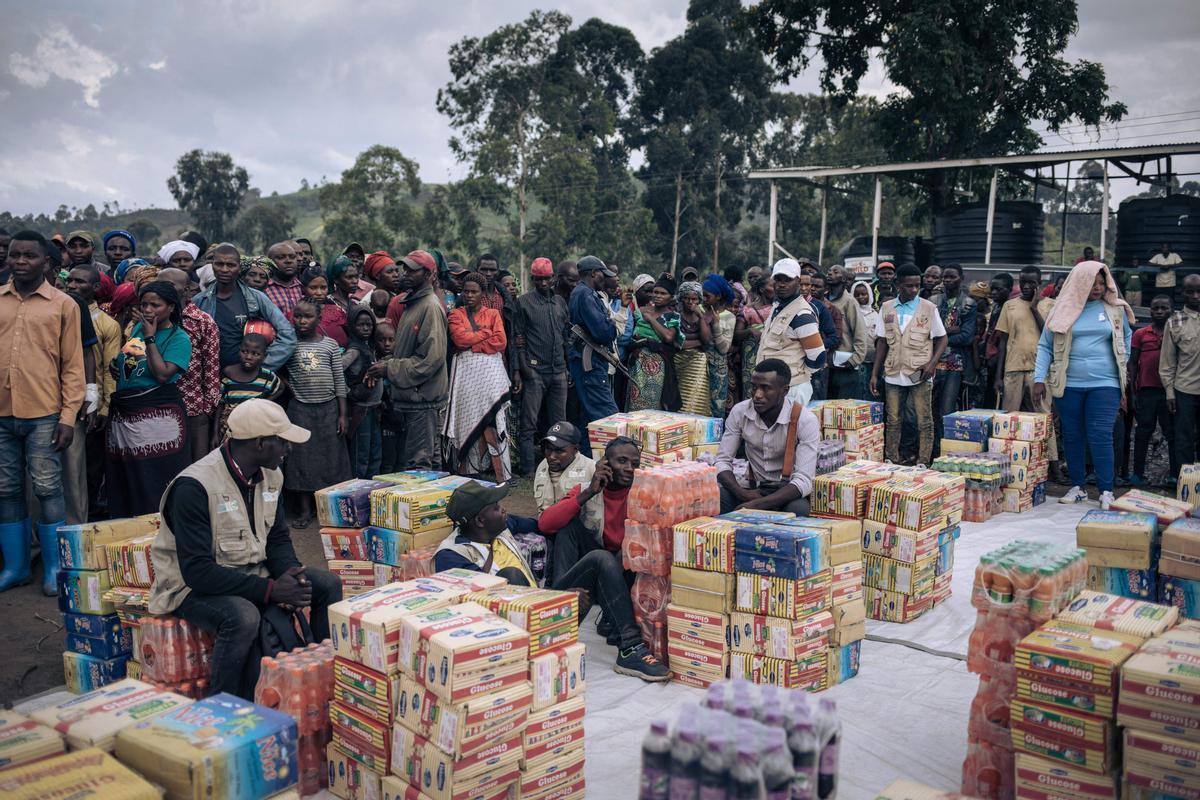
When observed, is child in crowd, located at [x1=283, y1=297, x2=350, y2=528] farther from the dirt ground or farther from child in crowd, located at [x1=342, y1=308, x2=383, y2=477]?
the dirt ground

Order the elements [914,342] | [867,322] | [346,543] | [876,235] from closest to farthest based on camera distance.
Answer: [346,543] → [914,342] → [867,322] → [876,235]

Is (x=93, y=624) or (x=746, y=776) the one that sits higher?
(x=746, y=776)

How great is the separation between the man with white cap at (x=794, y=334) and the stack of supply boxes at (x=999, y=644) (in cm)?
388

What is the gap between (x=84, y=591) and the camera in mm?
4621

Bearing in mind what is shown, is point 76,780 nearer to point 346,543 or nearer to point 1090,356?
point 346,543

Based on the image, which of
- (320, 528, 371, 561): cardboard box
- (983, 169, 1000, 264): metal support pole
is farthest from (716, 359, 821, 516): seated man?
(983, 169, 1000, 264): metal support pole

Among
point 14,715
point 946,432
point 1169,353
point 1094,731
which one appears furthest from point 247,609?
point 1169,353

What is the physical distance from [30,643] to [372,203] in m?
30.1

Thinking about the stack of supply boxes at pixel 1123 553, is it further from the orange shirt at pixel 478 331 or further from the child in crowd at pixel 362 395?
the child in crowd at pixel 362 395

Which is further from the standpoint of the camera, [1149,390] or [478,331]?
[1149,390]

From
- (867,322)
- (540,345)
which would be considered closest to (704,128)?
(867,322)

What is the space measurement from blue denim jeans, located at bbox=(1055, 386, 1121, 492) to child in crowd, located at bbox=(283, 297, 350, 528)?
6343mm

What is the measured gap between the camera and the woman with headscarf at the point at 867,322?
33.6 ft

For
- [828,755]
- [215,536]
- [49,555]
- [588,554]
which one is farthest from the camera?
[49,555]
